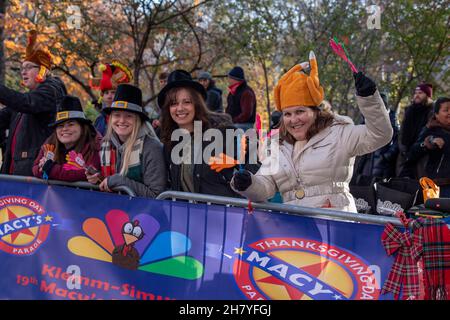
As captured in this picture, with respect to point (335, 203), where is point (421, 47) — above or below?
above

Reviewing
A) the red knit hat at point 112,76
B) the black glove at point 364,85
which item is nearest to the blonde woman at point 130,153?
the red knit hat at point 112,76

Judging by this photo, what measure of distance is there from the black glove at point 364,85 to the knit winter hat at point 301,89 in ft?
1.57

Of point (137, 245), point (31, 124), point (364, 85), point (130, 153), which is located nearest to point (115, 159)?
point (130, 153)

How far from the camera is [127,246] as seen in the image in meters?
4.17

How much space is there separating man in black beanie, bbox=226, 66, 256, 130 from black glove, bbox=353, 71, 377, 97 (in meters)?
5.67

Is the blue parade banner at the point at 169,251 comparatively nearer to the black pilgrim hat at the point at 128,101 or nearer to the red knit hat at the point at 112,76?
the black pilgrim hat at the point at 128,101

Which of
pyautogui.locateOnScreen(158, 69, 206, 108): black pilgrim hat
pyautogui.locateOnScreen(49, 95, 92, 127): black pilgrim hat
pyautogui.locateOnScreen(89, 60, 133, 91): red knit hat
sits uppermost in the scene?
pyautogui.locateOnScreen(89, 60, 133, 91): red knit hat

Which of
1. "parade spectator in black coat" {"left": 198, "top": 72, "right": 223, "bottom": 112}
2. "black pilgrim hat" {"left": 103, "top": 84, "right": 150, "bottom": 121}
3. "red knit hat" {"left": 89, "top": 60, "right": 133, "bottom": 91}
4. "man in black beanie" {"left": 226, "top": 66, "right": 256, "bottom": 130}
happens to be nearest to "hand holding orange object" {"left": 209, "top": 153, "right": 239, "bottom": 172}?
"black pilgrim hat" {"left": 103, "top": 84, "right": 150, "bottom": 121}

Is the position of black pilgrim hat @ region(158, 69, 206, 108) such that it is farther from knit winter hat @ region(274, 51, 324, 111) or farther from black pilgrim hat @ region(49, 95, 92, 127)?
knit winter hat @ region(274, 51, 324, 111)

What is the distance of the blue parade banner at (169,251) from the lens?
3408 mm

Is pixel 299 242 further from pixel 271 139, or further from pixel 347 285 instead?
pixel 271 139

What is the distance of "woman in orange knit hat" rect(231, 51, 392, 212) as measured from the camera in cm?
379
